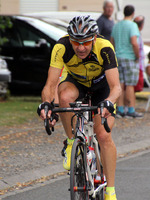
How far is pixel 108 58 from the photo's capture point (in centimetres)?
463

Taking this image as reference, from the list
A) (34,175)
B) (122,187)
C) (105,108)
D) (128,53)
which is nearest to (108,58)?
(105,108)

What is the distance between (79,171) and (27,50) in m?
8.67

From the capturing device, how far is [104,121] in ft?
13.7

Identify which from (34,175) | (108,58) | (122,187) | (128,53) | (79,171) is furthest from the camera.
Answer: (128,53)

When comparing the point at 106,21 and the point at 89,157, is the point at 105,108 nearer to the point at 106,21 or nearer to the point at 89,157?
the point at 89,157

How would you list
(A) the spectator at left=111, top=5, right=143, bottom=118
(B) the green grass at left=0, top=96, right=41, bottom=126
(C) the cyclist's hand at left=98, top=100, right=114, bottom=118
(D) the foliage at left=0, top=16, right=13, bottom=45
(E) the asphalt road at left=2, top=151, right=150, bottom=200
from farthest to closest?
(D) the foliage at left=0, top=16, right=13, bottom=45 < (A) the spectator at left=111, top=5, right=143, bottom=118 < (B) the green grass at left=0, top=96, right=41, bottom=126 < (E) the asphalt road at left=2, top=151, right=150, bottom=200 < (C) the cyclist's hand at left=98, top=100, right=114, bottom=118

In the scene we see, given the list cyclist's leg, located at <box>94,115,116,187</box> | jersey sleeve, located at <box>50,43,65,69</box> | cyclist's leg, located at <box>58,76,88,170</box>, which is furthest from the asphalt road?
jersey sleeve, located at <box>50,43,65,69</box>

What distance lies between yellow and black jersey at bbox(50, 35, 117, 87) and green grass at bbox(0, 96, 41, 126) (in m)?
4.66

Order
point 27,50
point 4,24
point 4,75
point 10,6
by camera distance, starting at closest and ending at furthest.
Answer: point 4,75
point 4,24
point 27,50
point 10,6

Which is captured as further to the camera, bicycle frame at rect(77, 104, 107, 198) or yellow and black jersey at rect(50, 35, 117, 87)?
yellow and black jersey at rect(50, 35, 117, 87)

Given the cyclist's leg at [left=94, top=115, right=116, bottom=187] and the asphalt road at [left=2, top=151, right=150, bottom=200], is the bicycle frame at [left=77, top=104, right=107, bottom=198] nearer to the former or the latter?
the cyclist's leg at [left=94, top=115, right=116, bottom=187]

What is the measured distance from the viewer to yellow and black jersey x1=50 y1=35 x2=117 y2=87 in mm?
4648

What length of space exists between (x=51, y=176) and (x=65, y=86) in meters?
1.66

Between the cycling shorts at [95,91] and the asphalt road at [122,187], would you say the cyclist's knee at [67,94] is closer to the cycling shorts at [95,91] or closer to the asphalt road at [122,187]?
the cycling shorts at [95,91]
